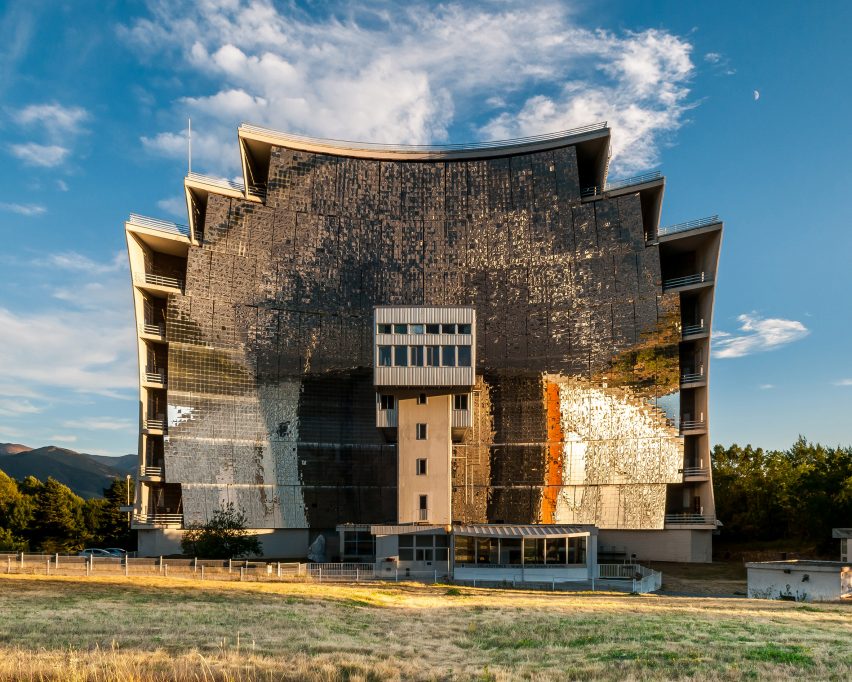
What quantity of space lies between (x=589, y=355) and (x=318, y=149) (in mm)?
32923

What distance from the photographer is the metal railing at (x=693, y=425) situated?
229 ft

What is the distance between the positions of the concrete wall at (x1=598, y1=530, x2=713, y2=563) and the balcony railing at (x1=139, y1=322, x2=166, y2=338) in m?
44.6

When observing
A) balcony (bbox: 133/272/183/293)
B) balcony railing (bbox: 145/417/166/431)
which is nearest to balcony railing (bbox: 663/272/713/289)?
balcony (bbox: 133/272/183/293)

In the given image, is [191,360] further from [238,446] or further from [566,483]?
[566,483]

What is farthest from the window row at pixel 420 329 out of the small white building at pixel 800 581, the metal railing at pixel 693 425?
the metal railing at pixel 693 425

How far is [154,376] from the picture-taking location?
69.3m

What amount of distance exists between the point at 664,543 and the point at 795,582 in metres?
22.2

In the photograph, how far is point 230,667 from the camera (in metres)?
17.1

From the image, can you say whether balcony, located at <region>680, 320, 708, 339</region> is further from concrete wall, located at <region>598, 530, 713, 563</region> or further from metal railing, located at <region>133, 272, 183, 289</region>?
metal railing, located at <region>133, 272, 183, 289</region>

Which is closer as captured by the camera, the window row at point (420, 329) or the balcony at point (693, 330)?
the window row at point (420, 329)

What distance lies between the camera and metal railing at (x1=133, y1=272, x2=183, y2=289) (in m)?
69.5

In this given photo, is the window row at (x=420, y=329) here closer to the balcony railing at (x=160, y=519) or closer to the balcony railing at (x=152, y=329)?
the balcony railing at (x=152, y=329)

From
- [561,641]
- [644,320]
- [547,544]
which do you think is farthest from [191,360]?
[561,641]

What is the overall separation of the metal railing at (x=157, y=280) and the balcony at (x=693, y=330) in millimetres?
47107
